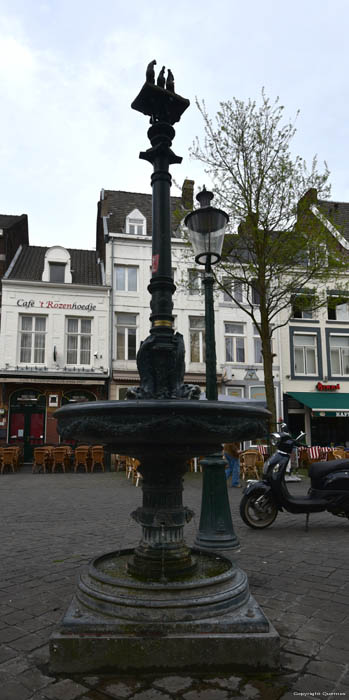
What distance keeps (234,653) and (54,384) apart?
2065cm

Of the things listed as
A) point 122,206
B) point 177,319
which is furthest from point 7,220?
point 177,319

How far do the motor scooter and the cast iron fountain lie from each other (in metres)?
3.42

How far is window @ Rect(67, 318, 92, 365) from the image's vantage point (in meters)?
23.0

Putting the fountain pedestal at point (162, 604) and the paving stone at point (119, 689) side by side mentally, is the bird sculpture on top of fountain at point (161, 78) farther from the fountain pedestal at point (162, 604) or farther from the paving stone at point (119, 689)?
the paving stone at point (119, 689)

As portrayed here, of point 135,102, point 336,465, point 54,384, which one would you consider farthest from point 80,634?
point 54,384

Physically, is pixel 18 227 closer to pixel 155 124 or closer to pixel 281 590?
pixel 155 124

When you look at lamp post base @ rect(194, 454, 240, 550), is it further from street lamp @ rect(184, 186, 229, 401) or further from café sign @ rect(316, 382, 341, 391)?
café sign @ rect(316, 382, 341, 391)

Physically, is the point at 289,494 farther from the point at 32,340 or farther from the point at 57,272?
the point at 57,272

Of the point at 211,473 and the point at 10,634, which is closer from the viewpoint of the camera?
the point at 10,634

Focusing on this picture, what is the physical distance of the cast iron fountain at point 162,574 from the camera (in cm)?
239

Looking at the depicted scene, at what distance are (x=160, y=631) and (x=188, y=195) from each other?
23495 mm

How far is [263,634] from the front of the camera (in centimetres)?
246

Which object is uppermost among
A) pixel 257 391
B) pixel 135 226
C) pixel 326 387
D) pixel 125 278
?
pixel 135 226

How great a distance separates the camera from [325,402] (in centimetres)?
2472
